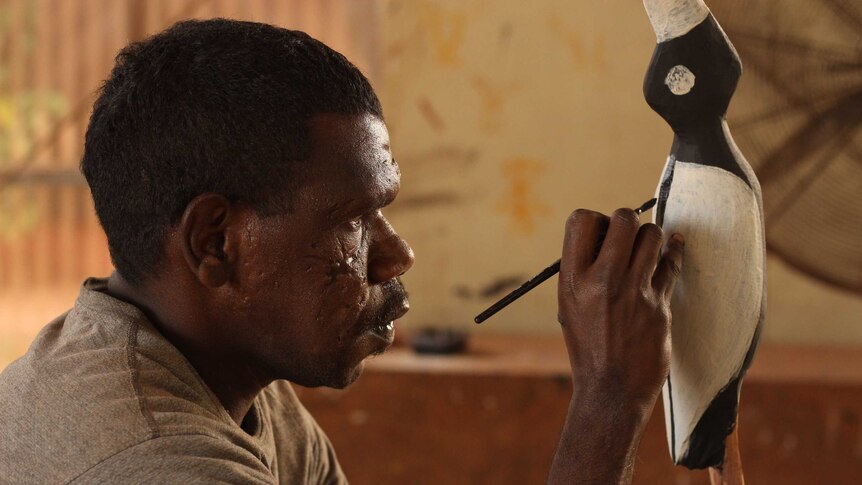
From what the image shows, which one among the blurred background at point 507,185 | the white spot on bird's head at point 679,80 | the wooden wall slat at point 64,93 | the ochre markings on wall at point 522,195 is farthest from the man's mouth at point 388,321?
the wooden wall slat at point 64,93

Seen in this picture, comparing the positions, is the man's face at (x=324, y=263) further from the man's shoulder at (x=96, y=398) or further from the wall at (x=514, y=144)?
the wall at (x=514, y=144)

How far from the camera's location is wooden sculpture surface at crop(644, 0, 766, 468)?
0.96 meters

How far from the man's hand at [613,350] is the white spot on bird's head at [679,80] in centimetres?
15

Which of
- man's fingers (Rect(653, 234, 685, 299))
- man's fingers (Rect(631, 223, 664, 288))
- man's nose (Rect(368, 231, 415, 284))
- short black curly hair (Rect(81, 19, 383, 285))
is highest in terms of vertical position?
short black curly hair (Rect(81, 19, 383, 285))

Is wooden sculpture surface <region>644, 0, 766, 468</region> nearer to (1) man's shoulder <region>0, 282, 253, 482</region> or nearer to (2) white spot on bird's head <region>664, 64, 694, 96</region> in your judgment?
(2) white spot on bird's head <region>664, 64, 694, 96</region>

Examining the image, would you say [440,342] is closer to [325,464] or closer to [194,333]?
[325,464]

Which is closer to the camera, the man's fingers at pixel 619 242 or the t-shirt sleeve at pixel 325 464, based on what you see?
the man's fingers at pixel 619 242

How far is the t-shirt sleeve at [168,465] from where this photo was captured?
2.58ft

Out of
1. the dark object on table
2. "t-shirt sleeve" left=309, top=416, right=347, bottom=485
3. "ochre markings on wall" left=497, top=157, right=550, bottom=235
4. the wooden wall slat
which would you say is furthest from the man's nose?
the wooden wall slat

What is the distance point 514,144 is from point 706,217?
1.49m

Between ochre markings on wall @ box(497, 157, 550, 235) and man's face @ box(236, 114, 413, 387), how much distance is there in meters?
1.47

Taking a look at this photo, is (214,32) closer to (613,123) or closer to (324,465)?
(324,465)

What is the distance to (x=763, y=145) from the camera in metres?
2.27

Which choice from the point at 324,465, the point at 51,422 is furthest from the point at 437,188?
the point at 51,422
